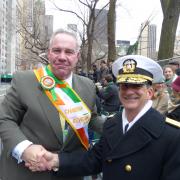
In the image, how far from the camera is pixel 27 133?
8.63ft

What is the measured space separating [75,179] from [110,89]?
6.49m

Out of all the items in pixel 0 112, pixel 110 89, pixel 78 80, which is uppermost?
pixel 78 80

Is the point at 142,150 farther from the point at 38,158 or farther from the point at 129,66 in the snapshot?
the point at 38,158

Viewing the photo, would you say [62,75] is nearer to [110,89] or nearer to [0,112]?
[0,112]

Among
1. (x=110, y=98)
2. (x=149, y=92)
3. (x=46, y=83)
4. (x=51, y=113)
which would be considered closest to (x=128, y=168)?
(x=149, y=92)

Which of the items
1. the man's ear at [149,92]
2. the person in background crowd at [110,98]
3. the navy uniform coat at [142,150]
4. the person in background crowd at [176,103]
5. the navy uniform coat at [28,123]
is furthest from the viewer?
the person in background crowd at [110,98]

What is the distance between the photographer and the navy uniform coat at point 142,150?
2.12 m

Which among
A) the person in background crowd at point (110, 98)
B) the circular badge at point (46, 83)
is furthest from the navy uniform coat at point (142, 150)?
the person in background crowd at point (110, 98)

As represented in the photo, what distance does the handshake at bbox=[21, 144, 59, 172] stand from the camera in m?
2.44

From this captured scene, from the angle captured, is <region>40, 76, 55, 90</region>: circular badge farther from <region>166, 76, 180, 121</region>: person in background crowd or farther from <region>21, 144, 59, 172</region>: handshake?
<region>166, 76, 180, 121</region>: person in background crowd

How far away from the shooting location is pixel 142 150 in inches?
86.8

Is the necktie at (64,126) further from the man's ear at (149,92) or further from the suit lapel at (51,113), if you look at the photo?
the man's ear at (149,92)

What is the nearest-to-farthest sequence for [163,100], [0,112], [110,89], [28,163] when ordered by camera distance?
1. [28,163]
2. [0,112]
3. [163,100]
4. [110,89]

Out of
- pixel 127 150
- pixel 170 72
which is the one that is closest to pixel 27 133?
pixel 127 150
